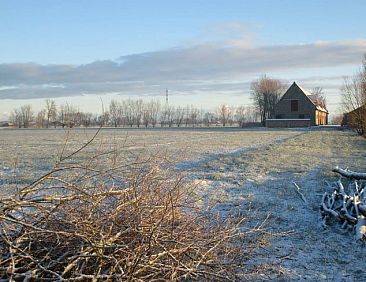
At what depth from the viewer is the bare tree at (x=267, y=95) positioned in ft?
343

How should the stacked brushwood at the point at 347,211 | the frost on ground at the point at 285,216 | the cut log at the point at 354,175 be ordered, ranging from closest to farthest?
the frost on ground at the point at 285,216 < the stacked brushwood at the point at 347,211 < the cut log at the point at 354,175

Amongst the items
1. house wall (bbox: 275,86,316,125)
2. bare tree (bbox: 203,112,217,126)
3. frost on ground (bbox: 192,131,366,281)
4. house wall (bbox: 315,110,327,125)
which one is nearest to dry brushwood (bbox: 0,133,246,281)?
frost on ground (bbox: 192,131,366,281)

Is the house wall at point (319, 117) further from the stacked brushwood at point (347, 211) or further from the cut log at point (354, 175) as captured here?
the stacked brushwood at point (347, 211)

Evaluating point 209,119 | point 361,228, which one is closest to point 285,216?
point 361,228

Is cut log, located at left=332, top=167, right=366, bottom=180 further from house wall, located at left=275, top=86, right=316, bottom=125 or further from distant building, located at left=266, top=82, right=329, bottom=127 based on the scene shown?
house wall, located at left=275, top=86, right=316, bottom=125

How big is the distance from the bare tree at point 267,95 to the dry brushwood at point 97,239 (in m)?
100

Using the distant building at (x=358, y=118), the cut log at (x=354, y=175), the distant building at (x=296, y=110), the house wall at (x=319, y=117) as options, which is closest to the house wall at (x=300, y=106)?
the distant building at (x=296, y=110)

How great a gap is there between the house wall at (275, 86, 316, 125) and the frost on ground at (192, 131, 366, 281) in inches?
2813

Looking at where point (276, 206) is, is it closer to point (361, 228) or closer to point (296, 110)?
point (361, 228)

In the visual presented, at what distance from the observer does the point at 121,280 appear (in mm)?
4203

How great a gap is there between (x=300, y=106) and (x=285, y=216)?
267ft

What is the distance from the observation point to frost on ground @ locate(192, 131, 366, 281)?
638 cm

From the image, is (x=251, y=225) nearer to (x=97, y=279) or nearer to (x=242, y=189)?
(x=242, y=189)

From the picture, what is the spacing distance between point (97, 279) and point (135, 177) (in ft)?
5.03
